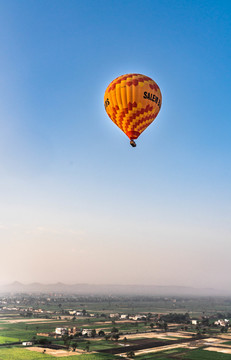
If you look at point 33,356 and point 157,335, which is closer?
point 33,356

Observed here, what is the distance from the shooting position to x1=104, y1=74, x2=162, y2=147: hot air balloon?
17.9m

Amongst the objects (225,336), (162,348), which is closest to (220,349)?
(162,348)

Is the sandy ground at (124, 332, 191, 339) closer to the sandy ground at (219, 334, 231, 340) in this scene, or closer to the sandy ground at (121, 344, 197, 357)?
the sandy ground at (219, 334, 231, 340)

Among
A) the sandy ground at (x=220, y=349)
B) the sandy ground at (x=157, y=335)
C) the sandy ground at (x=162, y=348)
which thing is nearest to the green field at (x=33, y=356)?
the sandy ground at (x=162, y=348)

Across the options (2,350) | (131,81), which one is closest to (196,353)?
(2,350)

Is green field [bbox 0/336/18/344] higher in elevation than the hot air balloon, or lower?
lower

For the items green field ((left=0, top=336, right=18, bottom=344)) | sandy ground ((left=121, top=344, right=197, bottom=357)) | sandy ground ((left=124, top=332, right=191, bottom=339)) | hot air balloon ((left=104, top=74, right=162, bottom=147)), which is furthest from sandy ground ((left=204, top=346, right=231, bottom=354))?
hot air balloon ((left=104, top=74, right=162, bottom=147))

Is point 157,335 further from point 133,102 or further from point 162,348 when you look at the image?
point 133,102

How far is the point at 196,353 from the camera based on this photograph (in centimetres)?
3120

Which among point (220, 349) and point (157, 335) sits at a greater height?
point (220, 349)

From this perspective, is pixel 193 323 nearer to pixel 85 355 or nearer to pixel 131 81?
pixel 85 355

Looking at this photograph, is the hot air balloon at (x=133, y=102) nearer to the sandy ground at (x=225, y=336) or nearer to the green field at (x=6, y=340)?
the green field at (x=6, y=340)

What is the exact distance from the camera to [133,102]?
1789 centimetres

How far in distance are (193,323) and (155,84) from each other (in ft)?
165
